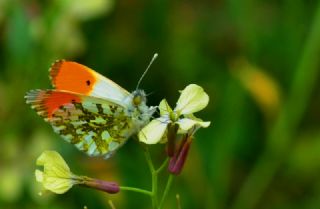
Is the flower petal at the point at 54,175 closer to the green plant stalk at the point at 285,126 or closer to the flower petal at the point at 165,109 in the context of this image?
the flower petal at the point at 165,109

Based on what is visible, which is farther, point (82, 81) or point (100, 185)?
point (82, 81)

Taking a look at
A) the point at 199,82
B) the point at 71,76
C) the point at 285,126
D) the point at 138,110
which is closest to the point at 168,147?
the point at 138,110

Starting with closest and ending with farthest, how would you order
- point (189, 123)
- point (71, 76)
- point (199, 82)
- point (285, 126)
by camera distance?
point (189, 123) < point (71, 76) < point (285, 126) < point (199, 82)

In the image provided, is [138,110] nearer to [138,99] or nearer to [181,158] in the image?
[138,99]

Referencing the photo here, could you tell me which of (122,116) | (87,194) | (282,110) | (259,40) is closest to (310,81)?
(282,110)

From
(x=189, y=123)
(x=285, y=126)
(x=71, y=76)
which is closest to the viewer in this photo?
(x=189, y=123)

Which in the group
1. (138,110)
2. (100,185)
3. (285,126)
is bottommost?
(285,126)

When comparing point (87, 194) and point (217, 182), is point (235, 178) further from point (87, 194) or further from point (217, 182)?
point (87, 194)
